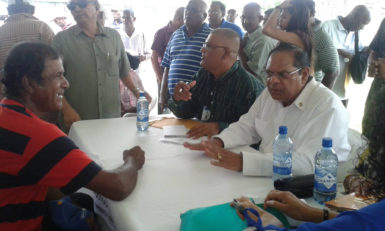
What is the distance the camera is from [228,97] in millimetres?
2568

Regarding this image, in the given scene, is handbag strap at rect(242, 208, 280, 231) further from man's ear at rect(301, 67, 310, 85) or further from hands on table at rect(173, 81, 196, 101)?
hands on table at rect(173, 81, 196, 101)

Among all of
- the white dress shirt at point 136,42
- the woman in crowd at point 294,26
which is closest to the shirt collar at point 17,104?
the woman in crowd at point 294,26

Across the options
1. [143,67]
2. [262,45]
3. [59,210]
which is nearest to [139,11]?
[143,67]

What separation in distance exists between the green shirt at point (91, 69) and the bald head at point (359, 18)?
261 centimetres

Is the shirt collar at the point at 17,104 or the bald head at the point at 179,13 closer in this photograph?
the shirt collar at the point at 17,104

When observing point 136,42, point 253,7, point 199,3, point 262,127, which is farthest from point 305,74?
point 136,42

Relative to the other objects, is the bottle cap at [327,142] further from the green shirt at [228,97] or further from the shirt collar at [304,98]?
the green shirt at [228,97]

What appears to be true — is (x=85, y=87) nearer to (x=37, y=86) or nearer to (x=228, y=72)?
(x=228, y=72)

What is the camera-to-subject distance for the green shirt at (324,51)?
309 centimetres

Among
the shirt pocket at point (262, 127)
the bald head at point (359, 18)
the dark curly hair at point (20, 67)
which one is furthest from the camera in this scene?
the bald head at point (359, 18)

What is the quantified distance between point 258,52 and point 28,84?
8.12ft

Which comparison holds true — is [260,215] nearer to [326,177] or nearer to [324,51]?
[326,177]

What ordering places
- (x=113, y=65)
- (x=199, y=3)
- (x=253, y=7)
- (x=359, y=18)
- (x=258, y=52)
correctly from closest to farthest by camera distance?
(x=113, y=65), (x=258, y=52), (x=199, y=3), (x=253, y=7), (x=359, y=18)

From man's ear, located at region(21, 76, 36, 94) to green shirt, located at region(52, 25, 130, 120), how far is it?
1.46 meters
